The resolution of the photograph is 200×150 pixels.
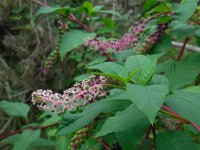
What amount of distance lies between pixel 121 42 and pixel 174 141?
44 cm

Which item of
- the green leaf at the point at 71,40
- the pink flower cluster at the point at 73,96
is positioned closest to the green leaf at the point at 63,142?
the green leaf at the point at 71,40

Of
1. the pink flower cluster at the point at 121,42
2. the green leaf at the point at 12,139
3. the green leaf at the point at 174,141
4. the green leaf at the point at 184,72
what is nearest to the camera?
the green leaf at the point at 174,141

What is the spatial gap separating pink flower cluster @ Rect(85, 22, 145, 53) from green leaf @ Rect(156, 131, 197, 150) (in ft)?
1.27

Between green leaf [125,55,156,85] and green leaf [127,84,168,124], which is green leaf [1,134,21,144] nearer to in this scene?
green leaf [125,55,156,85]

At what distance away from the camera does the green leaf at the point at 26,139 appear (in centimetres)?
144

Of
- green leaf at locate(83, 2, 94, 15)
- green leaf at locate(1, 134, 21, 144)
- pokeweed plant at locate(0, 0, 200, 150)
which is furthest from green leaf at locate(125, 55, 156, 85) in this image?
green leaf at locate(1, 134, 21, 144)

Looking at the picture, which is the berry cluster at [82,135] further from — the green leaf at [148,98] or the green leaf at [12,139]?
the green leaf at [12,139]

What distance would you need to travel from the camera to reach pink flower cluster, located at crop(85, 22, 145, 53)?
1.22 metres

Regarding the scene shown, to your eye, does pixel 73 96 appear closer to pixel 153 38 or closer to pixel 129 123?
pixel 129 123

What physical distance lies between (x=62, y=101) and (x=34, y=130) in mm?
699

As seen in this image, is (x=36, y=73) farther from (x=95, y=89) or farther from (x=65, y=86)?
(x=95, y=89)

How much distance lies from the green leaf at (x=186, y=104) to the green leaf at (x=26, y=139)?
79cm

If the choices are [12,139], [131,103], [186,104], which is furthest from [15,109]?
[186,104]

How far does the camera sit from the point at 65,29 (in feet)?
4.56
